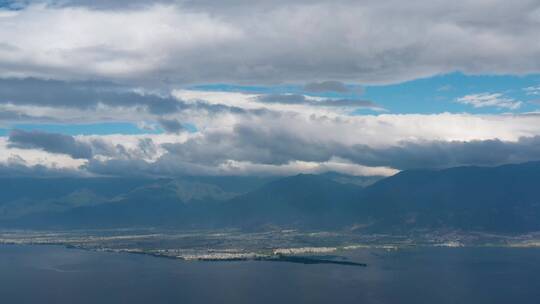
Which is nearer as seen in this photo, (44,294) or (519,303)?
(519,303)

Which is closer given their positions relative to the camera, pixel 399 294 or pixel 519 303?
pixel 519 303

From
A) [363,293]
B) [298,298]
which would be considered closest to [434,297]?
[363,293]

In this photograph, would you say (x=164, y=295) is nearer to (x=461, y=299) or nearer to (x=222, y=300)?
(x=222, y=300)

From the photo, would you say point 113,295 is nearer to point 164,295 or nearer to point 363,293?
point 164,295

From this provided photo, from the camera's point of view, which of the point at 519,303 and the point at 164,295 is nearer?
the point at 519,303

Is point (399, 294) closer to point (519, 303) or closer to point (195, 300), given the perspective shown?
point (519, 303)

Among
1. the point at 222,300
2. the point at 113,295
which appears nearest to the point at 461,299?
the point at 222,300

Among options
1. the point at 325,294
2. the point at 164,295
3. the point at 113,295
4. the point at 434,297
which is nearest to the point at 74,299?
the point at 113,295
